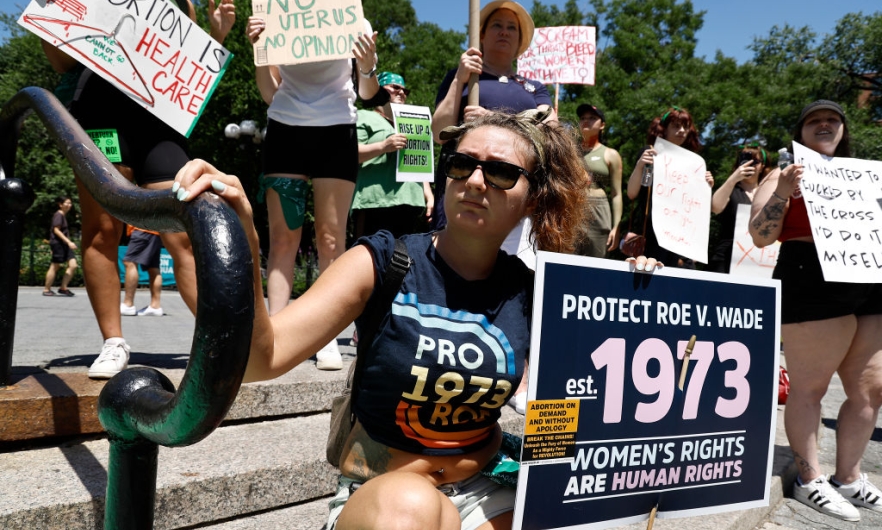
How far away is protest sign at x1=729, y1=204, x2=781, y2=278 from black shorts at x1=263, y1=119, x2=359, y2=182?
3.71 meters

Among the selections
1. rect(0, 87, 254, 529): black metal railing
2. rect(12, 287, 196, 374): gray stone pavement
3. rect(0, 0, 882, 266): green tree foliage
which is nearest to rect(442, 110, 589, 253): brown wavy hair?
rect(0, 87, 254, 529): black metal railing

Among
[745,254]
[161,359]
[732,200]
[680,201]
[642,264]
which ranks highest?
[732,200]

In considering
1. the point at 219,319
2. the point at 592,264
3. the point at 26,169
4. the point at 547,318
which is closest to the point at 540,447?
the point at 547,318

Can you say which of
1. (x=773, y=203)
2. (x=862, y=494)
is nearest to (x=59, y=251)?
(x=773, y=203)

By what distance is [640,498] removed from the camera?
2.04 m

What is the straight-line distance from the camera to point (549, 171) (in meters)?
1.98

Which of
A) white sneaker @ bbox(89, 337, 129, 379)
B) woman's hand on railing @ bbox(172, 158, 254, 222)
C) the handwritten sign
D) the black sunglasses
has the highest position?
the handwritten sign

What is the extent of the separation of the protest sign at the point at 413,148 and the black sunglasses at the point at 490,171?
2513 mm

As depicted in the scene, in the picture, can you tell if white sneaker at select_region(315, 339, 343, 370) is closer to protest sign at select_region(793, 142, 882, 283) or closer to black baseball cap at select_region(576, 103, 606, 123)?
protest sign at select_region(793, 142, 882, 283)

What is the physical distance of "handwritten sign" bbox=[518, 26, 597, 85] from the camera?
21.9 feet

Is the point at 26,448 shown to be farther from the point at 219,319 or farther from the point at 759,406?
the point at 759,406

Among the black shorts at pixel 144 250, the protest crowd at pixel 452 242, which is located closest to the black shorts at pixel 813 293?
the protest crowd at pixel 452 242

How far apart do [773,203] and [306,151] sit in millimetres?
2403

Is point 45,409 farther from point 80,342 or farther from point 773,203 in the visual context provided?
point 773,203
